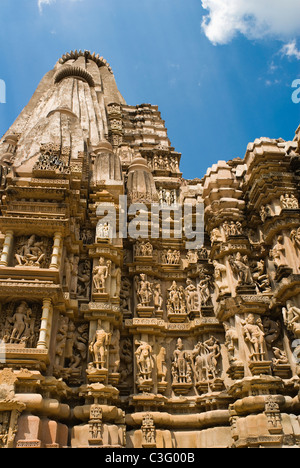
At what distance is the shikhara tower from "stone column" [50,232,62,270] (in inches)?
1.7

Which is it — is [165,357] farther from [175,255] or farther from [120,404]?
[175,255]

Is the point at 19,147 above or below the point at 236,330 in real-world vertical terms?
above

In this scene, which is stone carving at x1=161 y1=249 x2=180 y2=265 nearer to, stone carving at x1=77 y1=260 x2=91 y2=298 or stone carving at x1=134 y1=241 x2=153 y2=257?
stone carving at x1=134 y1=241 x2=153 y2=257

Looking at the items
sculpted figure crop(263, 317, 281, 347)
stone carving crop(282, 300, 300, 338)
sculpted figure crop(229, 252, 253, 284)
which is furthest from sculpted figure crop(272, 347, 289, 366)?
sculpted figure crop(229, 252, 253, 284)

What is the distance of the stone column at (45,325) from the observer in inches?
354

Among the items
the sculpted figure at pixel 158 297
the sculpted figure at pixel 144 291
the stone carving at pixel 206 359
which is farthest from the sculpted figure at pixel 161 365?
the sculpted figure at pixel 144 291

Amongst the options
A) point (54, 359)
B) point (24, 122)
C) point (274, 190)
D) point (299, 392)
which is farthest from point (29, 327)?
point (24, 122)

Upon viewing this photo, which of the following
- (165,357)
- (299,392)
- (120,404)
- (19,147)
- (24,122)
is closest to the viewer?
(299,392)

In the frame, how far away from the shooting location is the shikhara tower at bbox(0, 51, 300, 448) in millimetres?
9031

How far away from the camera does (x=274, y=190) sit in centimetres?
1239

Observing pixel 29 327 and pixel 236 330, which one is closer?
pixel 29 327

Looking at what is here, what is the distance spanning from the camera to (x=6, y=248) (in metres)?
10.4
